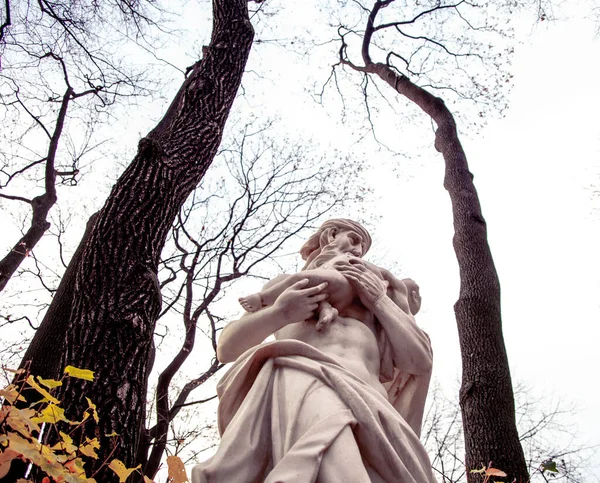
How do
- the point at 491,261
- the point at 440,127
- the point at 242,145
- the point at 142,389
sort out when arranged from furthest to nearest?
the point at 242,145 < the point at 440,127 < the point at 491,261 < the point at 142,389

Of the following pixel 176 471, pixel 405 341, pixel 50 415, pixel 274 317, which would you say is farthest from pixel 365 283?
pixel 50 415

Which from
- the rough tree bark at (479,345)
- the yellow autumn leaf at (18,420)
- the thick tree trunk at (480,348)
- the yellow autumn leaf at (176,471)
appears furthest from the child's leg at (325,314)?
the thick tree trunk at (480,348)

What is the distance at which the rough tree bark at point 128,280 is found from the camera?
3312 millimetres

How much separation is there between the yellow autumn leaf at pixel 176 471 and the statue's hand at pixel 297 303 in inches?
36.9

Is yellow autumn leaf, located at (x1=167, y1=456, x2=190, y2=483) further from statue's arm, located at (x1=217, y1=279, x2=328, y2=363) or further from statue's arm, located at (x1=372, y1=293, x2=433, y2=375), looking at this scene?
statue's arm, located at (x1=372, y1=293, x2=433, y2=375)

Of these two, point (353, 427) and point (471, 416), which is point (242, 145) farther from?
point (353, 427)

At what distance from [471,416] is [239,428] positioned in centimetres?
385

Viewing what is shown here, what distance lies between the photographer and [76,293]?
12.3 ft

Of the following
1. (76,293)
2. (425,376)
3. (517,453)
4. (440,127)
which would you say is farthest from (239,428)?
(440,127)

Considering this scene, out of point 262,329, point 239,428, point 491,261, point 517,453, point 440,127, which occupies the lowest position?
point 239,428

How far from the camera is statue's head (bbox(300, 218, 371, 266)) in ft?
11.4

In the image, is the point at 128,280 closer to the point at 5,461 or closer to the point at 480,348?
the point at 5,461

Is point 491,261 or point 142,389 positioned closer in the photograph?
point 142,389

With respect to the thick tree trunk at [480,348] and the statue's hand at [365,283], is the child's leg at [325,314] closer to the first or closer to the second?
the statue's hand at [365,283]
